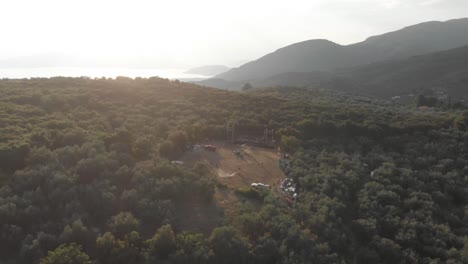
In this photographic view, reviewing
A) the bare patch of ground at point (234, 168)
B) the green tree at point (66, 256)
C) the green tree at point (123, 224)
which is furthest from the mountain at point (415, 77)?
the green tree at point (66, 256)

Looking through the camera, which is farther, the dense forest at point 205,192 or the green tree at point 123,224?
the green tree at point 123,224

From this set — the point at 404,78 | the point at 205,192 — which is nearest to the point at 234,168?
the point at 205,192

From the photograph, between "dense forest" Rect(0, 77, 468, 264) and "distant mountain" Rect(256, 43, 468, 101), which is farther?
"distant mountain" Rect(256, 43, 468, 101)

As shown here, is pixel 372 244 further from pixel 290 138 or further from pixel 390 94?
pixel 390 94

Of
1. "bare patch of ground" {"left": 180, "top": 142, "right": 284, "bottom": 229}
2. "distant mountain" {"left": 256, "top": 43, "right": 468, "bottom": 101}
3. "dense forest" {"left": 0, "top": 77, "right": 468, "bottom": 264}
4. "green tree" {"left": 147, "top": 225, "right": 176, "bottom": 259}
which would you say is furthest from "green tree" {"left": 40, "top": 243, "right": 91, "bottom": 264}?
"distant mountain" {"left": 256, "top": 43, "right": 468, "bottom": 101}

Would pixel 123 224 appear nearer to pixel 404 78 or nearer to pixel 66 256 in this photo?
pixel 66 256

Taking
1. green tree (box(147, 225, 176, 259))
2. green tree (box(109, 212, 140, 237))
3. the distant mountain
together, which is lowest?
green tree (box(147, 225, 176, 259))

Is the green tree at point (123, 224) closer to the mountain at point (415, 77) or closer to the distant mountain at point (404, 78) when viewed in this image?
the distant mountain at point (404, 78)

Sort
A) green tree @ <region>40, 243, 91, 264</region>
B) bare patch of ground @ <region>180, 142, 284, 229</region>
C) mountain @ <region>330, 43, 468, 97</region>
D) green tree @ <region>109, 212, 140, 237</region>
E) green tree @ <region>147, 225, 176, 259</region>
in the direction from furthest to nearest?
mountain @ <region>330, 43, 468, 97</region> → bare patch of ground @ <region>180, 142, 284, 229</region> → green tree @ <region>109, 212, 140, 237</region> → green tree @ <region>147, 225, 176, 259</region> → green tree @ <region>40, 243, 91, 264</region>

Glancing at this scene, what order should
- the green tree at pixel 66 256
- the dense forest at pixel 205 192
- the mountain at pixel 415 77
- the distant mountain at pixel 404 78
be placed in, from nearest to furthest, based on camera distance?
the green tree at pixel 66 256 → the dense forest at pixel 205 192 → the distant mountain at pixel 404 78 → the mountain at pixel 415 77

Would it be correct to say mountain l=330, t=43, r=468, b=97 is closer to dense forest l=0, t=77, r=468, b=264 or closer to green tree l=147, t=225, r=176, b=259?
dense forest l=0, t=77, r=468, b=264
